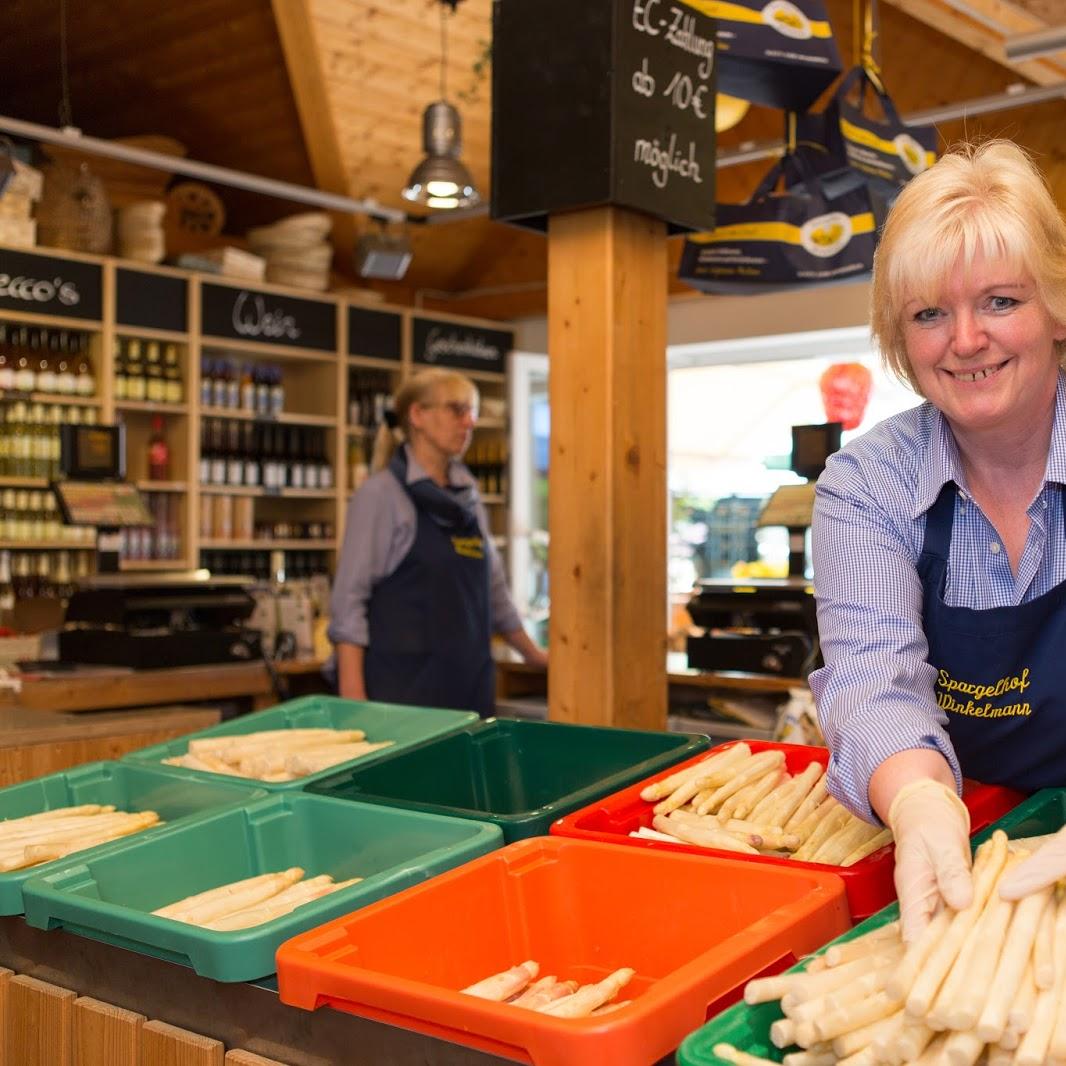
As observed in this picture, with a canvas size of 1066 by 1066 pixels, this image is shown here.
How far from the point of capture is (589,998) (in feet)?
4.77

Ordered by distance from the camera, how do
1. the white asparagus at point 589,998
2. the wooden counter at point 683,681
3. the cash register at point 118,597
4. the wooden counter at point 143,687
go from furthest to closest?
1. the cash register at point 118,597
2. the wooden counter at point 143,687
3. the wooden counter at point 683,681
4. the white asparagus at point 589,998

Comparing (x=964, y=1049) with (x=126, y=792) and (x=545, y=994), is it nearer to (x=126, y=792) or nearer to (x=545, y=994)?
(x=545, y=994)

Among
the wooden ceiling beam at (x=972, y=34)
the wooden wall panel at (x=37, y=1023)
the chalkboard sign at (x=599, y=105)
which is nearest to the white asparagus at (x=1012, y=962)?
the wooden wall panel at (x=37, y=1023)

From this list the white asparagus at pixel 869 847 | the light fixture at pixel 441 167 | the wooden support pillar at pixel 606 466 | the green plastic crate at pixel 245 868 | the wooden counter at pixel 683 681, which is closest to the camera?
the green plastic crate at pixel 245 868

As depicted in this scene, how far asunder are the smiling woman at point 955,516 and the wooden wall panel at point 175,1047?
0.81 meters

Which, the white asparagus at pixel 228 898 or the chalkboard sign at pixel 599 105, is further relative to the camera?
the chalkboard sign at pixel 599 105

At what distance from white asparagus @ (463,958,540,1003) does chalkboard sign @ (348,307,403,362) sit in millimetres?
7297

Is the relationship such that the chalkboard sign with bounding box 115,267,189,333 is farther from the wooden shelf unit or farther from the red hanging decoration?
the red hanging decoration

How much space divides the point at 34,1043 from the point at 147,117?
7974 mm

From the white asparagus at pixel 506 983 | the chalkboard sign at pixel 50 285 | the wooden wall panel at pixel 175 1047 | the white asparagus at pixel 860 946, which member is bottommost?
the wooden wall panel at pixel 175 1047

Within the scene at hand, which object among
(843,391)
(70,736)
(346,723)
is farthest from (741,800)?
(843,391)

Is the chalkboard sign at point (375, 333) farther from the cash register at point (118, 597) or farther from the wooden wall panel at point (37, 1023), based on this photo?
the wooden wall panel at point (37, 1023)

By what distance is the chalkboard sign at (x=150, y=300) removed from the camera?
734 centimetres

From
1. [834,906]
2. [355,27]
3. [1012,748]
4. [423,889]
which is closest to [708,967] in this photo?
[834,906]
